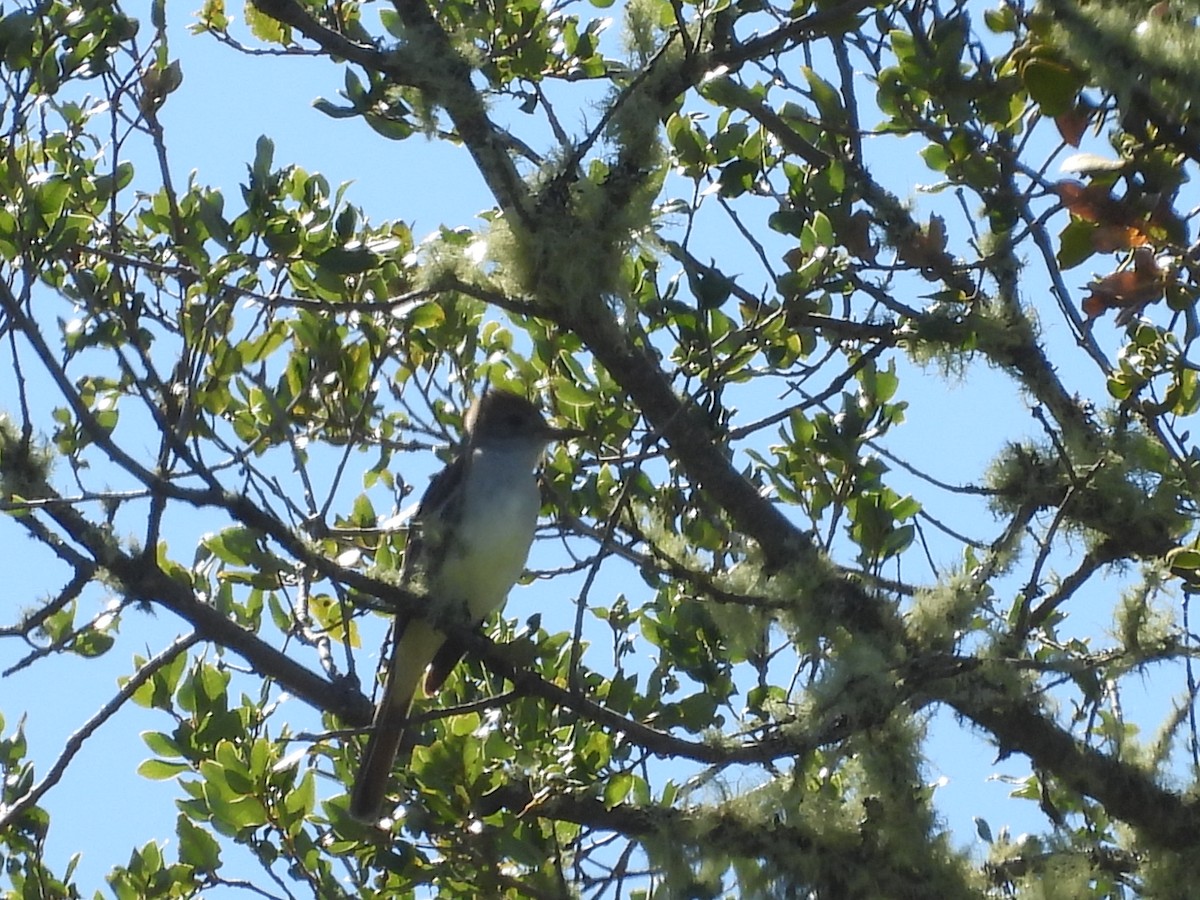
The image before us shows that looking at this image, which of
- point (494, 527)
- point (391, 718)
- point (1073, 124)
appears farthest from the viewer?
point (494, 527)

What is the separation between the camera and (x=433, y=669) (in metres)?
5.44

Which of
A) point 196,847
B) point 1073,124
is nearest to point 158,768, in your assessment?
point 196,847

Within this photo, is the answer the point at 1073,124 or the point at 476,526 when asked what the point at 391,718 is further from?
the point at 1073,124

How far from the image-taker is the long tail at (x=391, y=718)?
4.26 metres

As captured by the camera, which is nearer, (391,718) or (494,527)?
(391,718)

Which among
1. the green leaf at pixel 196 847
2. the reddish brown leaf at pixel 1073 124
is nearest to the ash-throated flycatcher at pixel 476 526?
the green leaf at pixel 196 847

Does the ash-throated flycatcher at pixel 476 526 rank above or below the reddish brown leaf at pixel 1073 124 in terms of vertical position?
above

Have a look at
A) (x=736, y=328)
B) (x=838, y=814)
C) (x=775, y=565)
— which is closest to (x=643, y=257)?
(x=736, y=328)

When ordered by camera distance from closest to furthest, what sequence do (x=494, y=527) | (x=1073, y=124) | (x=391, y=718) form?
(x=1073, y=124)
(x=391, y=718)
(x=494, y=527)

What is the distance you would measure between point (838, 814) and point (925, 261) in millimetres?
1410

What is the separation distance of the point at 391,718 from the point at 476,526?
146 centimetres

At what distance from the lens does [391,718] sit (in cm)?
411

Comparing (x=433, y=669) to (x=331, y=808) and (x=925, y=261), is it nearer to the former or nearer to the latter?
(x=331, y=808)

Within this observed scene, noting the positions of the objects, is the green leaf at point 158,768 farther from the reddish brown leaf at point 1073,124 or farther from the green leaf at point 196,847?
the reddish brown leaf at point 1073,124
